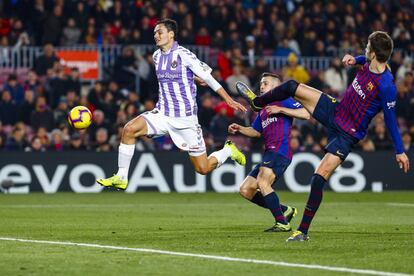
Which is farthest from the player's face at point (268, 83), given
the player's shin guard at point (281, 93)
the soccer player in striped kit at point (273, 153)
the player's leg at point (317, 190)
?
the player's leg at point (317, 190)

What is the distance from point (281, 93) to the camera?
12211 millimetres

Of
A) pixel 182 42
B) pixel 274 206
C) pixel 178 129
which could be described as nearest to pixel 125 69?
pixel 182 42

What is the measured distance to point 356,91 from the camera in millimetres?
12125

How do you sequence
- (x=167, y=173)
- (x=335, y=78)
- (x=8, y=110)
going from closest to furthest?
1. (x=167, y=173)
2. (x=8, y=110)
3. (x=335, y=78)

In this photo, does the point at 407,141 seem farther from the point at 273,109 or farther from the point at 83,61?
the point at 273,109

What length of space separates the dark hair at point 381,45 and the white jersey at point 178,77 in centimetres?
304

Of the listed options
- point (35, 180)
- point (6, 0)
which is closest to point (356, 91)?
point (35, 180)

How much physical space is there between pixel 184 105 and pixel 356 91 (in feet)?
10.7

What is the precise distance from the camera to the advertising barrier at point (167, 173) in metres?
24.2

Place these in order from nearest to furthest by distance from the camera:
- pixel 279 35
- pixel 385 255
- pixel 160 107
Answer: pixel 385 255
pixel 160 107
pixel 279 35

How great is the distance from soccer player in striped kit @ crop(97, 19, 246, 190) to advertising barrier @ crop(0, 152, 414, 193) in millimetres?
9647

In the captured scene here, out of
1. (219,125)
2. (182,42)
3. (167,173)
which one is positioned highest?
(182,42)

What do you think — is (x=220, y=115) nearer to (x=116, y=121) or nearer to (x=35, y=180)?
(x=116, y=121)

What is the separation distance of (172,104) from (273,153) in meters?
1.57
